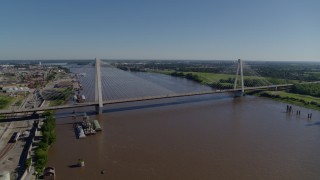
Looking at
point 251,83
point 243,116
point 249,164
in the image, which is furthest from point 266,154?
point 251,83

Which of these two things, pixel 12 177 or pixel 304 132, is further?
pixel 304 132

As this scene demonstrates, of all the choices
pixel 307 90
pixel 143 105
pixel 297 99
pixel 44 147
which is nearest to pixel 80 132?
pixel 44 147

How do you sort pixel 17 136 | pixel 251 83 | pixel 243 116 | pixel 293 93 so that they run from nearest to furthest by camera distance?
pixel 17 136, pixel 243 116, pixel 293 93, pixel 251 83

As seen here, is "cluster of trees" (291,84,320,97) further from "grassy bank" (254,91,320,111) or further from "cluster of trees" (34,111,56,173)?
"cluster of trees" (34,111,56,173)

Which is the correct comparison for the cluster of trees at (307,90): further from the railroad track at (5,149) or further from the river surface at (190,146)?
the railroad track at (5,149)

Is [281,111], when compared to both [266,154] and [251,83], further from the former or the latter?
[251,83]

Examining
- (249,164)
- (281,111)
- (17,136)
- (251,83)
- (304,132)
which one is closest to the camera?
(249,164)

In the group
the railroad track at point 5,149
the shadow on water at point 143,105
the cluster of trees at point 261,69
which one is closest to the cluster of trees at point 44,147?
the railroad track at point 5,149

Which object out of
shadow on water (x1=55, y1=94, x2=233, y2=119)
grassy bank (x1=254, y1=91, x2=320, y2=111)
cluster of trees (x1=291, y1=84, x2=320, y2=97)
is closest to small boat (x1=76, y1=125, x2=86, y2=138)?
shadow on water (x1=55, y1=94, x2=233, y2=119)
